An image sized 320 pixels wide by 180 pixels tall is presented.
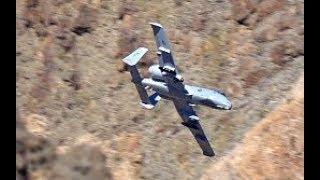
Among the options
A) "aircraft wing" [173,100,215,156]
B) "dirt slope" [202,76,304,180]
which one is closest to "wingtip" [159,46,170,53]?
"aircraft wing" [173,100,215,156]

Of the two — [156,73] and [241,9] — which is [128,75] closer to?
[156,73]

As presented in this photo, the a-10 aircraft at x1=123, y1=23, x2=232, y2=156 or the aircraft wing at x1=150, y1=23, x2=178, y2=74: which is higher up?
the aircraft wing at x1=150, y1=23, x2=178, y2=74

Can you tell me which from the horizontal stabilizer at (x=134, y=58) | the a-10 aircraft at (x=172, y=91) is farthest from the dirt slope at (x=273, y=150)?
the horizontal stabilizer at (x=134, y=58)

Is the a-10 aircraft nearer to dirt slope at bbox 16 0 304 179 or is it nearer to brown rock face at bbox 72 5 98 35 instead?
dirt slope at bbox 16 0 304 179

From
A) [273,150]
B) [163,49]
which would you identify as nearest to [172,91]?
[163,49]
